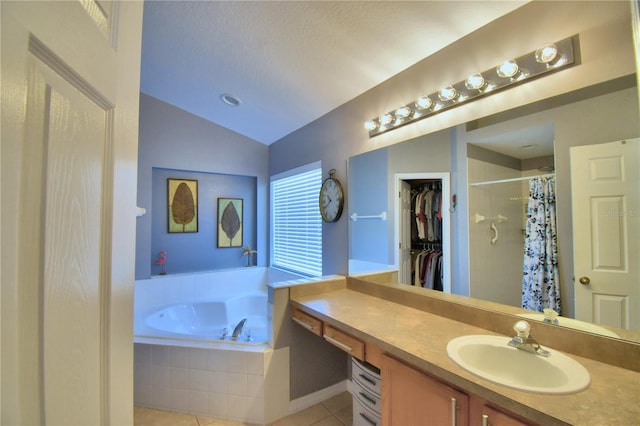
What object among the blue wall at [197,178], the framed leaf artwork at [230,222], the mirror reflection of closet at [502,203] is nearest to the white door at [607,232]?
the mirror reflection of closet at [502,203]

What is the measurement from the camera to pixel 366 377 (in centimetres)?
155

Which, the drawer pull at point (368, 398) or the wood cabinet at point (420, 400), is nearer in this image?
the wood cabinet at point (420, 400)

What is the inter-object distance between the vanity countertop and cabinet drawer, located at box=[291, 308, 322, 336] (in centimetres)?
7

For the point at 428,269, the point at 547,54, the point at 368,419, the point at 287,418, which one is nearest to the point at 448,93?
the point at 547,54

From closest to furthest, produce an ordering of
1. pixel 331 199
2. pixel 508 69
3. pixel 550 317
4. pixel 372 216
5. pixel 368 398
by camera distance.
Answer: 1. pixel 550 317
2. pixel 508 69
3. pixel 368 398
4. pixel 372 216
5. pixel 331 199

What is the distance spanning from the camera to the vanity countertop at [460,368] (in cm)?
79

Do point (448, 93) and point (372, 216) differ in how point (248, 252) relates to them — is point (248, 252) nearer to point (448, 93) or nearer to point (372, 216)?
point (372, 216)

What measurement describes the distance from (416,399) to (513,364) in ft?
1.44

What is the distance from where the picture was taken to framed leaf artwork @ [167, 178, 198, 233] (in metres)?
3.38

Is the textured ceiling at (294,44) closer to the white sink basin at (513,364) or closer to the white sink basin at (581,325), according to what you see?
the white sink basin at (581,325)

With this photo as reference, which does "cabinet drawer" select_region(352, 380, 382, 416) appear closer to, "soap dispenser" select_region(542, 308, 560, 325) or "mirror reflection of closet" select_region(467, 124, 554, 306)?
"mirror reflection of closet" select_region(467, 124, 554, 306)

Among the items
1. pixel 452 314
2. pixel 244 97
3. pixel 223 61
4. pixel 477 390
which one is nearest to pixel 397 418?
pixel 477 390

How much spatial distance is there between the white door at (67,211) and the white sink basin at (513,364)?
1111 millimetres

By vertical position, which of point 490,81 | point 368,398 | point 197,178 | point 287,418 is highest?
point 490,81
